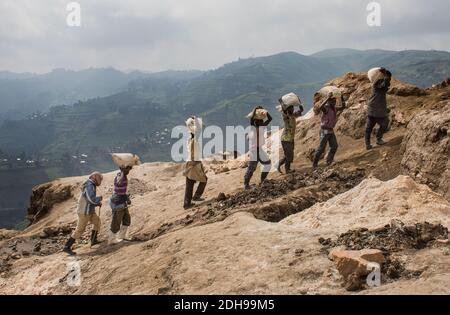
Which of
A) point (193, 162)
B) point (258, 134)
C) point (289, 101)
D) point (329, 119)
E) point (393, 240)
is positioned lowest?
point (393, 240)

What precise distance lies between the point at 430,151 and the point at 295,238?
15.5ft

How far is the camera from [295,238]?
26.6ft

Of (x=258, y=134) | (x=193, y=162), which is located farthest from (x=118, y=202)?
(x=258, y=134)

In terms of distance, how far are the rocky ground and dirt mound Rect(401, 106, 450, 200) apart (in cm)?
3

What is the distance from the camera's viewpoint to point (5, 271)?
464 inches

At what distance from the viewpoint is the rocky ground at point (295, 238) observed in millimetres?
6578

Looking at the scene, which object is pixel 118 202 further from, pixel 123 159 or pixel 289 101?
pixel 289 101

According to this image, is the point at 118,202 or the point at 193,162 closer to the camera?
the point at 118,202

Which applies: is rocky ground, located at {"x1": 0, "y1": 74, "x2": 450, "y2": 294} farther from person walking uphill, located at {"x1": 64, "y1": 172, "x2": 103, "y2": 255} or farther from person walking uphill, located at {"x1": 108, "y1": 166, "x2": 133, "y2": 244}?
person walking uphill, located at {"x1": 108, "y1": 166, "x2": 133, "y2": 244}

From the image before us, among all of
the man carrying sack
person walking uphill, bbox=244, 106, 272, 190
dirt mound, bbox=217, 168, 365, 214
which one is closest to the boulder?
dirt mound, bbox=217, 168, 365, 214

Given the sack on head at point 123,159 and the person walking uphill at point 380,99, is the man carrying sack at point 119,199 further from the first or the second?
the person walking uphill at point 380,99

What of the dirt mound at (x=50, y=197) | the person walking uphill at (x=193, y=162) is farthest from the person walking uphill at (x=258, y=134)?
the dirt mound at (x=50, y=197)
